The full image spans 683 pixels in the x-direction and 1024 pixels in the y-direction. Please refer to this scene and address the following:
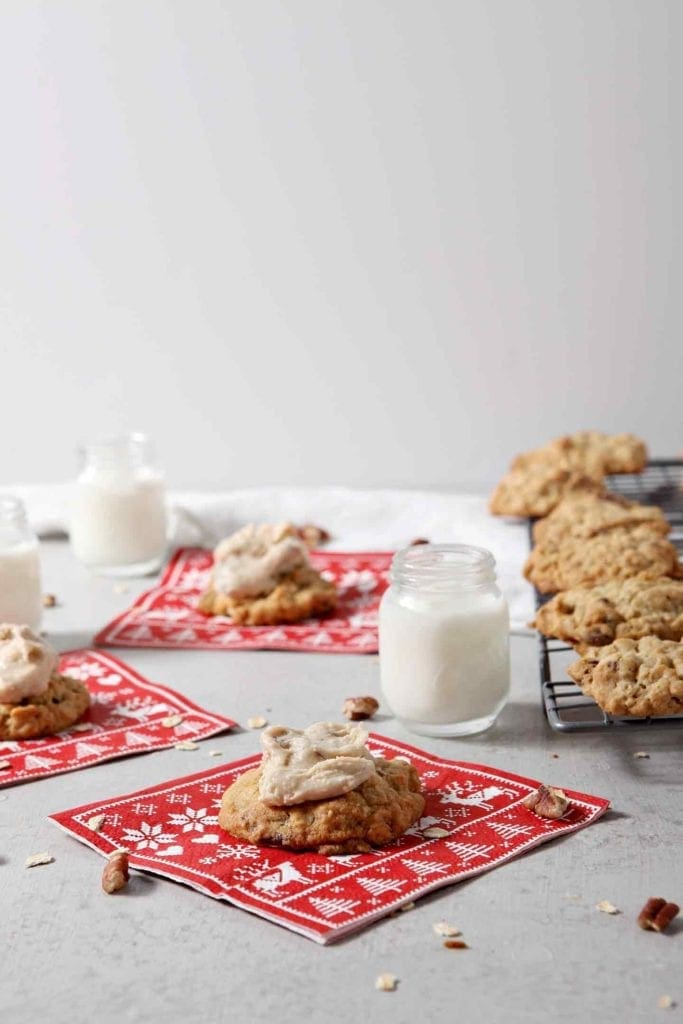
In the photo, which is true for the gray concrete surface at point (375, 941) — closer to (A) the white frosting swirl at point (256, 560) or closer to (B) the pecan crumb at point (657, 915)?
(B) the pecan crumb at point (657, 915)

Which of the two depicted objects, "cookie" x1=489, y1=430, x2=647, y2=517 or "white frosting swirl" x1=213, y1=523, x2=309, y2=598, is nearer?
"white frosting swirl" x1=213, y1=523, x2=309, y2=598

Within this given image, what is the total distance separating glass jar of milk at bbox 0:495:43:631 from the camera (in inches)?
105

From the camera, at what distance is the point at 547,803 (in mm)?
1827

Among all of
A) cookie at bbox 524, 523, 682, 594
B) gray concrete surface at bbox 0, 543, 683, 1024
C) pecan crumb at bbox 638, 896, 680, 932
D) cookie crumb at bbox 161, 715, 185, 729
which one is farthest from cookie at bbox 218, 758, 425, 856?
cookie at bbox 524, 523, 682, 594

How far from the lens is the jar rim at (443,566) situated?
2166 mm

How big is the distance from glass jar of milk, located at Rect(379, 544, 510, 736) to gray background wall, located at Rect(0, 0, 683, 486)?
3011mm

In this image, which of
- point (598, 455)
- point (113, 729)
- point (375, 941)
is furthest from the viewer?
point (598, 455)

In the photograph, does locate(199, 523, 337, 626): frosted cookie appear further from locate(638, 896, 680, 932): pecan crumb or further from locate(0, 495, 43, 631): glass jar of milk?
locate(638, 896, 680, 932): pecan crumb

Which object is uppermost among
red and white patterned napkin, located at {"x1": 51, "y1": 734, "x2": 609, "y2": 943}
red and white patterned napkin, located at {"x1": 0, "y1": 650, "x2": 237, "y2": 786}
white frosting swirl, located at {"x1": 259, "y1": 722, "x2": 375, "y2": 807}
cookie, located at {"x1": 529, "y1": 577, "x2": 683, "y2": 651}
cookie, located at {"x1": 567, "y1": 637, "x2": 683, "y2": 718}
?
cookie, located at {"x1": 529, "y1": 577, "x2": 683, "y2": 651}

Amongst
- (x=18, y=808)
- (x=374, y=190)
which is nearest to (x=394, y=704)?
(x=18, y=808)

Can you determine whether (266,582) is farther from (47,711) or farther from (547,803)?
(547,803)

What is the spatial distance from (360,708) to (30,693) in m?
0.55

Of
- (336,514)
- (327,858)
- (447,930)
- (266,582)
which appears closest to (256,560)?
(266,582)

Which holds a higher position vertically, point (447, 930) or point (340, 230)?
point (340, 230)
